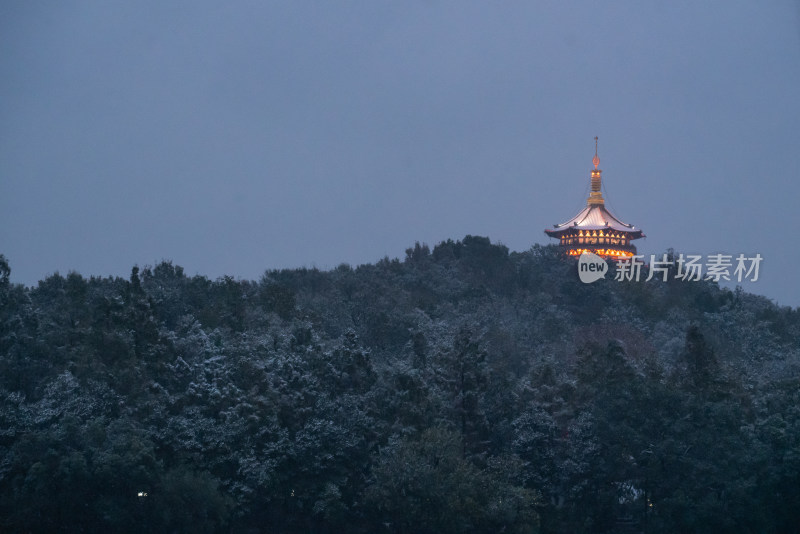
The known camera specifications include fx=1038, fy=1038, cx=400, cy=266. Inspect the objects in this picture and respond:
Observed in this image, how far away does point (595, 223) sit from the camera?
6538 cm

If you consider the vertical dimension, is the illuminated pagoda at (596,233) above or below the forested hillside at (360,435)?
above

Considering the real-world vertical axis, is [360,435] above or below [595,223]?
below

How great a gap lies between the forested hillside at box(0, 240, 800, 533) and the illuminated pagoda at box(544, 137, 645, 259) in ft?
100

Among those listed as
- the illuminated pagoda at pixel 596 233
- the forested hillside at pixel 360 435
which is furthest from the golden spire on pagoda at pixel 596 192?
the forested hillside at pixel 360 435

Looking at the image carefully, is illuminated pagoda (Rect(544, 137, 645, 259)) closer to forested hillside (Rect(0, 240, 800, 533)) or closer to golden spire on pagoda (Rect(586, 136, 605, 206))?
golden spire on pagoda (Rect(586, 136, 605, 206))

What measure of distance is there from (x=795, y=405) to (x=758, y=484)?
253 cm

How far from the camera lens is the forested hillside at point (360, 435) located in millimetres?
25750

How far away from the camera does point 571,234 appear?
213 feet

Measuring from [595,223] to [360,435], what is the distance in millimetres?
39811

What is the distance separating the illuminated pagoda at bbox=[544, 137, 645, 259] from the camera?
6438 cm

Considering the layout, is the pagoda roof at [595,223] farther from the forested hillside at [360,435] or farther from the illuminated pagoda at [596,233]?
the forested hillside at [360,435]

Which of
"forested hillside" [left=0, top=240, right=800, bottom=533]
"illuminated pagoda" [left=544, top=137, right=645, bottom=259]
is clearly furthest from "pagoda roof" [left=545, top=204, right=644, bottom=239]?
"forested hillside" [left=0, top=240, right=800, bottom=533]

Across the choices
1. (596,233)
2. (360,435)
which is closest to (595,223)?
(596,233)

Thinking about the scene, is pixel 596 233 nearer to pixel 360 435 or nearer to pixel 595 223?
pixel 595 223
